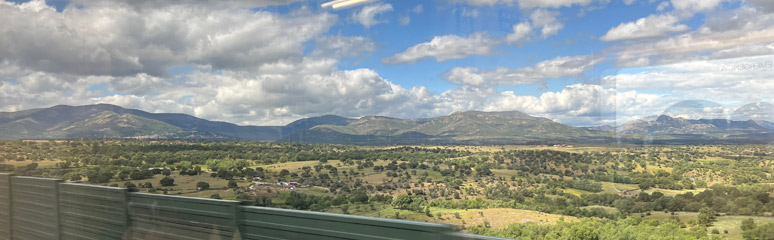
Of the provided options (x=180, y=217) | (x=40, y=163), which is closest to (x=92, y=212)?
(x=180, y=217)

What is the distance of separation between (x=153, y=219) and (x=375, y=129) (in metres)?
24.7

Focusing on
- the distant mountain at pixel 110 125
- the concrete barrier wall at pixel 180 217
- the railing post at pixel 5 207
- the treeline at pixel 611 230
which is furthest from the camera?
the treeline at pixel 611 230

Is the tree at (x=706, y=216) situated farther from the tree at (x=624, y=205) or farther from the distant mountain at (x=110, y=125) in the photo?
the distant mountain at (x=110, y=125)

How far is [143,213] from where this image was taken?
421 cm

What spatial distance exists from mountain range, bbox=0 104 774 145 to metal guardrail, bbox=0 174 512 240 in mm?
6272

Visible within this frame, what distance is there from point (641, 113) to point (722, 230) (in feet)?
46.4

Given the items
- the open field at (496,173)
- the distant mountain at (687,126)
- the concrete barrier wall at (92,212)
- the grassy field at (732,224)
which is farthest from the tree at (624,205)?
the concrete barrier wall at (92,212)

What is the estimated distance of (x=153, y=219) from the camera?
13.5 ft

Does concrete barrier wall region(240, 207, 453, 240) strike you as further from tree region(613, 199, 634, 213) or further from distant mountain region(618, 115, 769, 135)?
A: distant mountain region(618, 115, 769, 135)

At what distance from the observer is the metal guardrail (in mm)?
2396

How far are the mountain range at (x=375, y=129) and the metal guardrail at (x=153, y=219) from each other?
6272 millimetres

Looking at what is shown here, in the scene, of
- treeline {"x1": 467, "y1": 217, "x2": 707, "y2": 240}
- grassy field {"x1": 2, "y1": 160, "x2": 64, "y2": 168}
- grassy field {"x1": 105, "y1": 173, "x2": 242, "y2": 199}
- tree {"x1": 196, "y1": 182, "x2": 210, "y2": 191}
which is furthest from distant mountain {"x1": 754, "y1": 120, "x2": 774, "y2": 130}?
grassy field {"x1": 2, "y1": 160, "x2": 64, "y2": 168}

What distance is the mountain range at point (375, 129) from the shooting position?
1297 cm

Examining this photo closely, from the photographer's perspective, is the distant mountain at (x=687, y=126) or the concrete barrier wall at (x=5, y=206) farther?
the distant mountain at (x=687, y=126)
